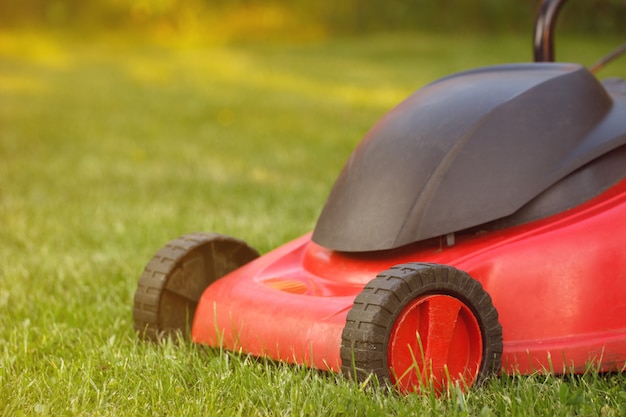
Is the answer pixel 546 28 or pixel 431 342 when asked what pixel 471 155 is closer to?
pixel 431 342

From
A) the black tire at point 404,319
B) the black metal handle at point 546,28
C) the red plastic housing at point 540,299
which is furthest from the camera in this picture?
the black metal handle at point 546,28

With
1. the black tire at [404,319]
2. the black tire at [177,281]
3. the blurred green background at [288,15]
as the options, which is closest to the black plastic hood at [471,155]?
the black tire at [404,319]

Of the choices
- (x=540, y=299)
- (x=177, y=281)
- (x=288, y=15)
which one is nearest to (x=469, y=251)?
(x=540, y=299)

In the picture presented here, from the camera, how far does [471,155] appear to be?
201 cm

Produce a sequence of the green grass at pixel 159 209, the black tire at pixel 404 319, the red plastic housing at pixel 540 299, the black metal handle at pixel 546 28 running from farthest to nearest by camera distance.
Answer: the black metal handle at pixel 546 28
the red plastic housing at pixel 540 299
the green grass at pixel 159 209
the black tire at pixel 404 319

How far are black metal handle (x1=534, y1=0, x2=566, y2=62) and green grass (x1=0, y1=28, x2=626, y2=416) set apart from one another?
1043 mm

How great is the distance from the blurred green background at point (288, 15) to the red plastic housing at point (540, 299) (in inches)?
642

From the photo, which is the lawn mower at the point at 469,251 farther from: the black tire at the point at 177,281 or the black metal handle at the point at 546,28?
the black metal handle at the point at 546,28

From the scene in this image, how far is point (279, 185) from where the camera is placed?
4777 millimetres

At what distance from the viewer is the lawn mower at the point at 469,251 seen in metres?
1.78

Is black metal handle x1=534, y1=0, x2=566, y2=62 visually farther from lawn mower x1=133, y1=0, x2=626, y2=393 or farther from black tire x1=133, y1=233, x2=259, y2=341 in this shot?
black tire x1=133, y1=233, x2=259, y2=341

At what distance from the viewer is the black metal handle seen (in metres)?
2.57

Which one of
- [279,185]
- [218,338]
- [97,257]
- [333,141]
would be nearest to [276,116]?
[333,141]

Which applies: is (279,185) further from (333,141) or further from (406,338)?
(406,338)
